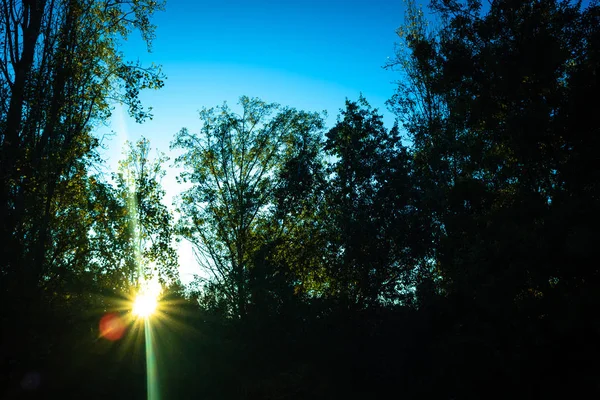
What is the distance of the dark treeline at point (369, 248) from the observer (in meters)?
9.54

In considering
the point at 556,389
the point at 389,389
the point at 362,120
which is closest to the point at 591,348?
the point at 556,389

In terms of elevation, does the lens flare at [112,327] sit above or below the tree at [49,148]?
below

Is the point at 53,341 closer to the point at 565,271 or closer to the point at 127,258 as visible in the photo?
the point at 127,258

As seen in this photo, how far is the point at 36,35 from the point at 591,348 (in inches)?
705

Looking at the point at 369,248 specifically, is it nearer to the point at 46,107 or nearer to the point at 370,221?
the point at 370,221

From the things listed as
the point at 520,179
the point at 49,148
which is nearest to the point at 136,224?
the point at 49,148

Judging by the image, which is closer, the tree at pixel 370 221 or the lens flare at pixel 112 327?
the lens flare at pixel 112 327

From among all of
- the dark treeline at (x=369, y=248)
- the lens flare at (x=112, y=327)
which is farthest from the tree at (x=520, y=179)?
the lens flare at (x=112, y=327)

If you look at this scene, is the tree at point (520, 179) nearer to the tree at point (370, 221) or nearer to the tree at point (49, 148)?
the tree at point (370, 221)

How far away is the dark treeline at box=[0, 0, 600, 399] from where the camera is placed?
954 centimetres

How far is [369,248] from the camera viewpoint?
56.4 feet

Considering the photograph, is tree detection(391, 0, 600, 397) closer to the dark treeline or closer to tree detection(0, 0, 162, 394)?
the dark treeline

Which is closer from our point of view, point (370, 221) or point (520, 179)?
point (520, 179)

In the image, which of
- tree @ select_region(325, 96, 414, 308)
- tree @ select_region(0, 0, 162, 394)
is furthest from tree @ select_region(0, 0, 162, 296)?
tree @ select_region(325, 96, 414, 308)
